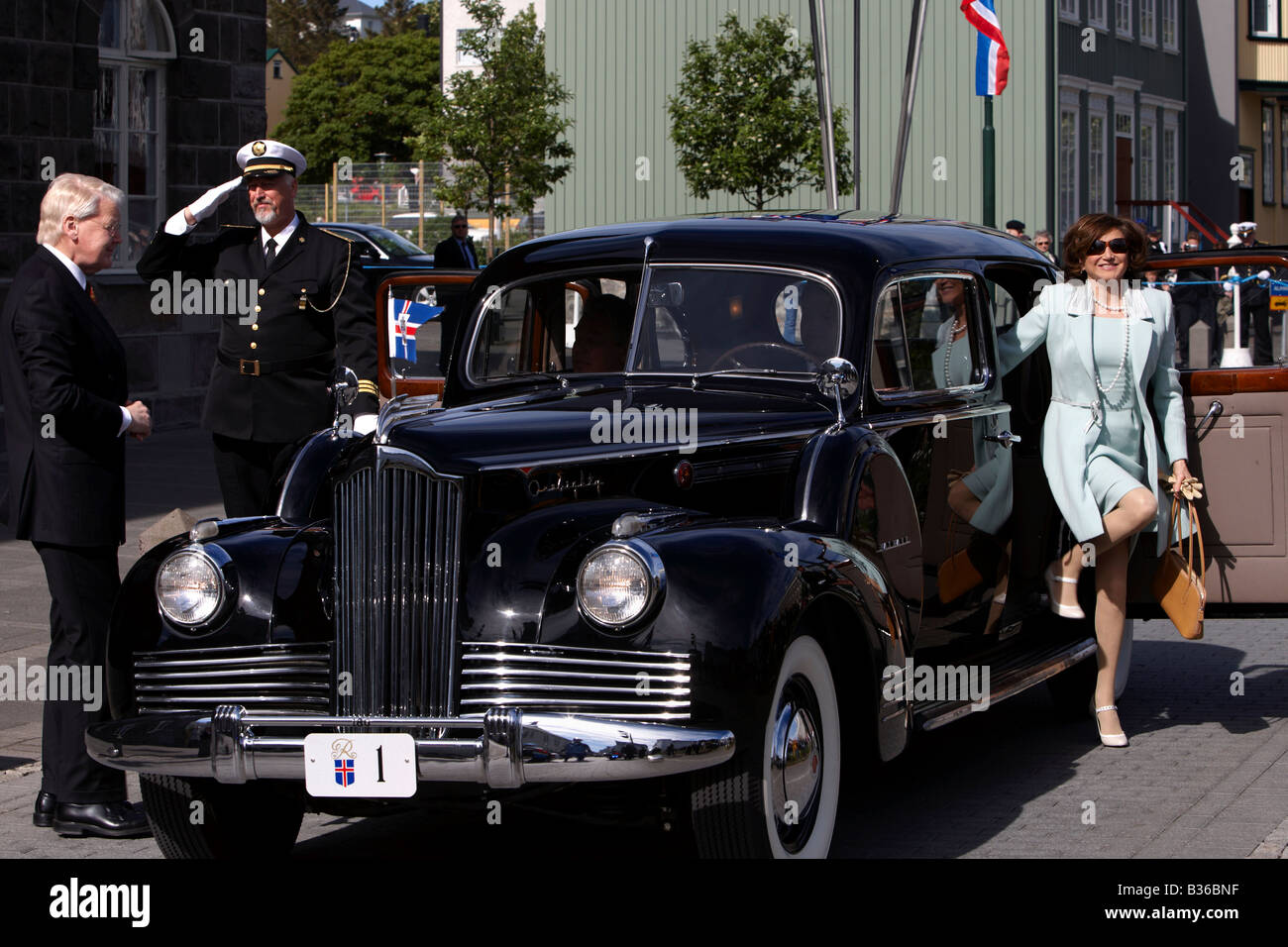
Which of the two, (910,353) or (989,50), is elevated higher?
(989,50)

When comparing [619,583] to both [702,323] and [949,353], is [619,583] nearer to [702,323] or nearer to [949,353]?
[702,323]

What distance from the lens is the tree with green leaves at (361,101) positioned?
271 ft

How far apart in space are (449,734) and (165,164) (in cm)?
1450

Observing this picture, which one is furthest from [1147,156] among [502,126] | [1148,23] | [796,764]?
[796,764]

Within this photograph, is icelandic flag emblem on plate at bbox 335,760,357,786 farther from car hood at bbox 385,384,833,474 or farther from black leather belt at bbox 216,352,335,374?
black leather belt at bbox 216,352,335,374

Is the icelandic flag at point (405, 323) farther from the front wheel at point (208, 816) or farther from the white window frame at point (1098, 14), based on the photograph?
the white window frame at point (1098, 14)

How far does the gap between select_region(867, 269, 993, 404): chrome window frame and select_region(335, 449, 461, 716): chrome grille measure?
1.89 metres

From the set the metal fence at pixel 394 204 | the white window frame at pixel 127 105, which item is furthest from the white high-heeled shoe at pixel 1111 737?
the metal fence at pixel 394 204

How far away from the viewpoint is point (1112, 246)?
24.3ft

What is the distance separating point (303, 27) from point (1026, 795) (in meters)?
117

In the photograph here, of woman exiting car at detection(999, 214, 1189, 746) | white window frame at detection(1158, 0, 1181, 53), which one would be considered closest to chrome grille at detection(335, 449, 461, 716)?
woman exiting car at detection(999, 214, 1189, 746)

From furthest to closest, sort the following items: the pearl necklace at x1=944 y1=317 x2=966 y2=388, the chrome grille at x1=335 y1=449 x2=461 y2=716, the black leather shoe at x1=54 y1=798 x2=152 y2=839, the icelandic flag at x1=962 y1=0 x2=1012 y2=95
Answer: the icelandic flag at x1=962 y1=0 x2=1012 y2=95 → the pearl necklace at x1=944 y1=317 x2=966 y2=388 → the black leather shoe at x1=54 y1=798 x2=152 y2=839 → the chrome grille at x1=335 y1=449 x2=461 y2=716

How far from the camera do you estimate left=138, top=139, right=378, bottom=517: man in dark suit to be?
7.27 m

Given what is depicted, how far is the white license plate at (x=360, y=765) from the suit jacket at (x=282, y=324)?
268cm
